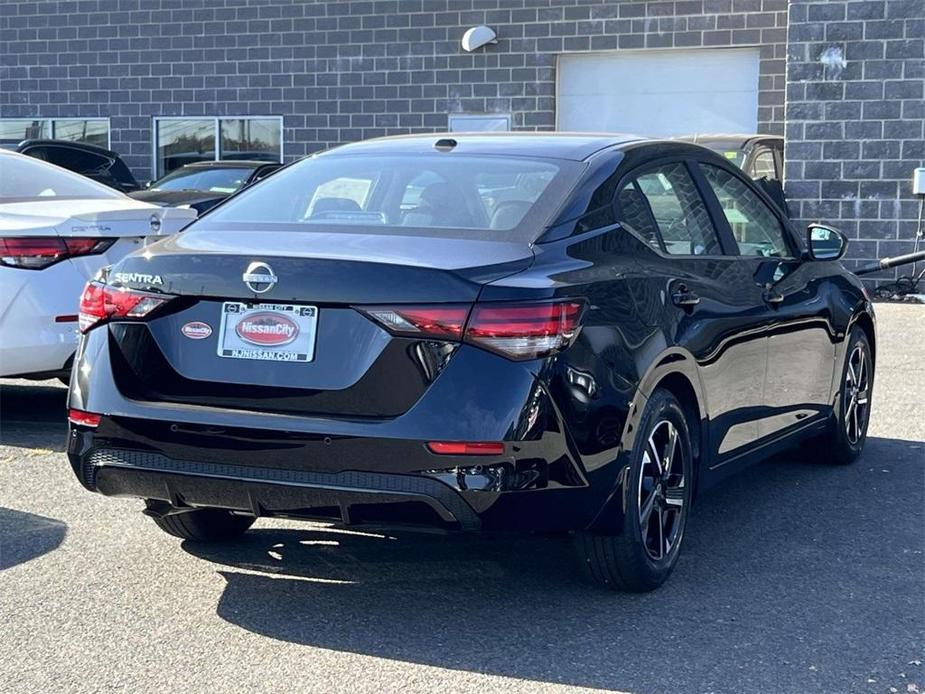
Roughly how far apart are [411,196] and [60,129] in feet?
57.7

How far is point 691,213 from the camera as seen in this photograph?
526 cm

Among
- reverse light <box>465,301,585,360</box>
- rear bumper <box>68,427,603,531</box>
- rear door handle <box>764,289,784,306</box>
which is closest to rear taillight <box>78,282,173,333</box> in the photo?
rear bumper <box>68,427,603,531</box>

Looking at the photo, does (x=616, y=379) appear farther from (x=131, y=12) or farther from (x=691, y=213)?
(x=131, y=12)

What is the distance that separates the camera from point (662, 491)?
4648 millimetres

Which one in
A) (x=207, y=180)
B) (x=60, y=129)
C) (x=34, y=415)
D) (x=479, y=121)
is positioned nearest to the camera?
(x=34, y=415)

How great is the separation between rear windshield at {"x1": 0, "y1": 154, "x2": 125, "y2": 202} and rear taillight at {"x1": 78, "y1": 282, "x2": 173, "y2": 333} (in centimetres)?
319

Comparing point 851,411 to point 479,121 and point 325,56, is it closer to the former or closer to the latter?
point 479,121

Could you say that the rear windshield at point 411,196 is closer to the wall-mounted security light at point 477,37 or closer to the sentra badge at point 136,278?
the sentra badge at point 136,278

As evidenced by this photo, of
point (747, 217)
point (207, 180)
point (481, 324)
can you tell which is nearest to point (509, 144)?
point (747, 217)

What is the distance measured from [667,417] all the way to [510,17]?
1432 centimetres

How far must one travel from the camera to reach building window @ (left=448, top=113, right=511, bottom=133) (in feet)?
60.2

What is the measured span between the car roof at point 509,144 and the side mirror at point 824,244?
131 cm

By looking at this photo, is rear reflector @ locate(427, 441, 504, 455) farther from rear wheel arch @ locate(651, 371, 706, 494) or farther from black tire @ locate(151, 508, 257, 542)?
black tire @ locate(151, 508, 257, 542)

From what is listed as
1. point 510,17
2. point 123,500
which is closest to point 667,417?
point 123,500
